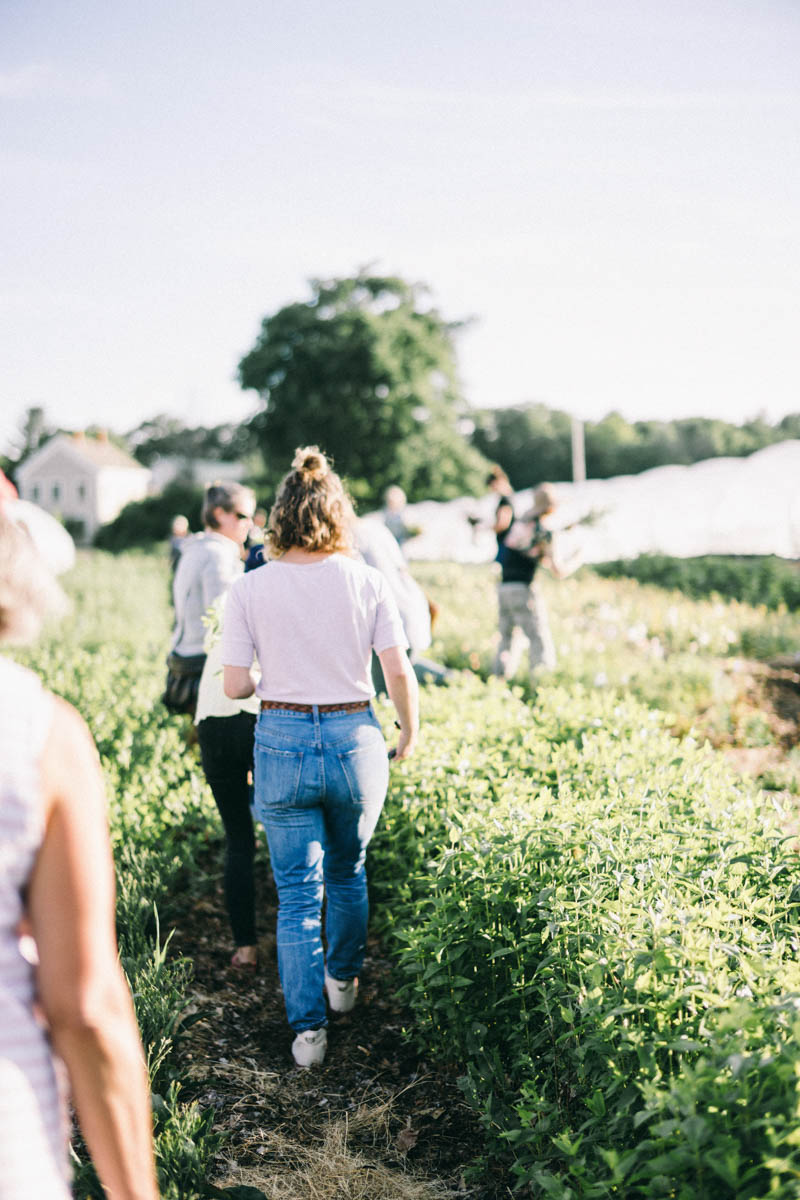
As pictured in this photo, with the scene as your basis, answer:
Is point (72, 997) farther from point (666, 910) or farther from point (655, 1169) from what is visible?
point (666, 910)

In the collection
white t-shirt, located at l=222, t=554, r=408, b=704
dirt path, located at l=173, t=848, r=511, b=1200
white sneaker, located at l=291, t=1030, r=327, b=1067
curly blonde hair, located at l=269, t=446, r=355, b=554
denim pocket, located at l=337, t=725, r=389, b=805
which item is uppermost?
curly blonde hair, located at l=269, t=446, r=355, b=554

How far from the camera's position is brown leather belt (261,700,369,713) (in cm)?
286

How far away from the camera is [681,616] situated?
10.3 meters

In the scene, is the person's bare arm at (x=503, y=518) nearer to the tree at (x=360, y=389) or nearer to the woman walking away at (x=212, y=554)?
the woman walking away at (x=212, y=554)

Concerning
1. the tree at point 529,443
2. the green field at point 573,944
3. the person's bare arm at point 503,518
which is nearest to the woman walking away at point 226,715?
the green field at point 573,944

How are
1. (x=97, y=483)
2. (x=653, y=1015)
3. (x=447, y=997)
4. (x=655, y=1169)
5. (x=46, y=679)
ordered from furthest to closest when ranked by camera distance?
(x=97, y=483), (x=46, y=679), (x=447, y=997), (x=653, y=1015), (x=655, y=1169)

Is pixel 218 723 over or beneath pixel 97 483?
beneath

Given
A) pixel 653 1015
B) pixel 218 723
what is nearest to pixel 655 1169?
pixel 653 1015

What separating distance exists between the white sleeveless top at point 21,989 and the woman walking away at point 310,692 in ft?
5.64

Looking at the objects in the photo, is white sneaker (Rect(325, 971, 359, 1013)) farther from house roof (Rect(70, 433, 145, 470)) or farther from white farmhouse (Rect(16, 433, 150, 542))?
house roof (Rect(70, 433, 145, 470))

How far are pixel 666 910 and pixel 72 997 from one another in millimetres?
1639

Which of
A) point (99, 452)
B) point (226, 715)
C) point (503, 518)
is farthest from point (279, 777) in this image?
point (99, 452)

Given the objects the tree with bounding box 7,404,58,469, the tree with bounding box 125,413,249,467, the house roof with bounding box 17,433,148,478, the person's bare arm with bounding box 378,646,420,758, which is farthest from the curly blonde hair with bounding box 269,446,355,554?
the tree with bounding box 7,404,58,469

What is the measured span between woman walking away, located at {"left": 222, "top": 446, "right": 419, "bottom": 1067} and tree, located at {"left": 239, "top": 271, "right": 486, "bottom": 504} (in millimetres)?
33561
